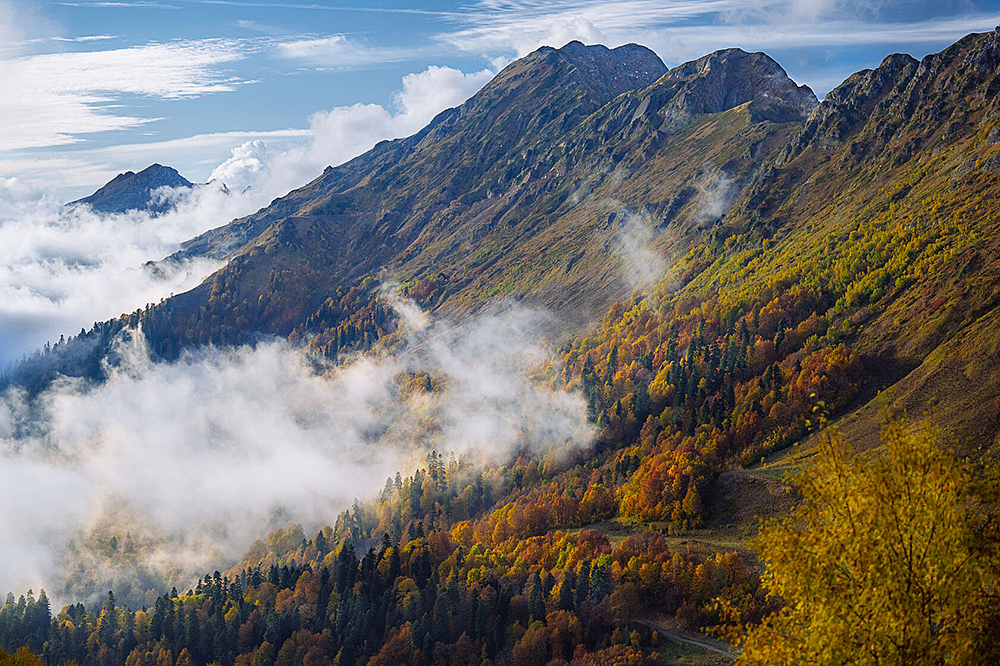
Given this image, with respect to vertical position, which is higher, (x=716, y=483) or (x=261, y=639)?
(x=716, y=483)

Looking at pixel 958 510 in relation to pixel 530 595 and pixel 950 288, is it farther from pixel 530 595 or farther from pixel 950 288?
pixel 950 288

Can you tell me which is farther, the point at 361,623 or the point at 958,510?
the point at 361,623

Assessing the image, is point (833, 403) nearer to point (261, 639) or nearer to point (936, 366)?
point (936, 366)

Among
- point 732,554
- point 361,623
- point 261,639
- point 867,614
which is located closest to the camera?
point 867,614

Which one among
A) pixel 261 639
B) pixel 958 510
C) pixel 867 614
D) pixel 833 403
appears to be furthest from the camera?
pixel 833 403

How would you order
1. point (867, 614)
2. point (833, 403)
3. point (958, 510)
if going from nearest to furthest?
1. point (867, 614)
2. point (958, 510)
3. point (833, 403)

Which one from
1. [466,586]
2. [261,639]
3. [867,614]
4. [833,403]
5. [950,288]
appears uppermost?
[950,288]

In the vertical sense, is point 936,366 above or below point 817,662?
above

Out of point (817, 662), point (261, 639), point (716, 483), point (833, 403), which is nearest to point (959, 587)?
point (817, 662)

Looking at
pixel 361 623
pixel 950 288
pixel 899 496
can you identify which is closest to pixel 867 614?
pixel 899 496
